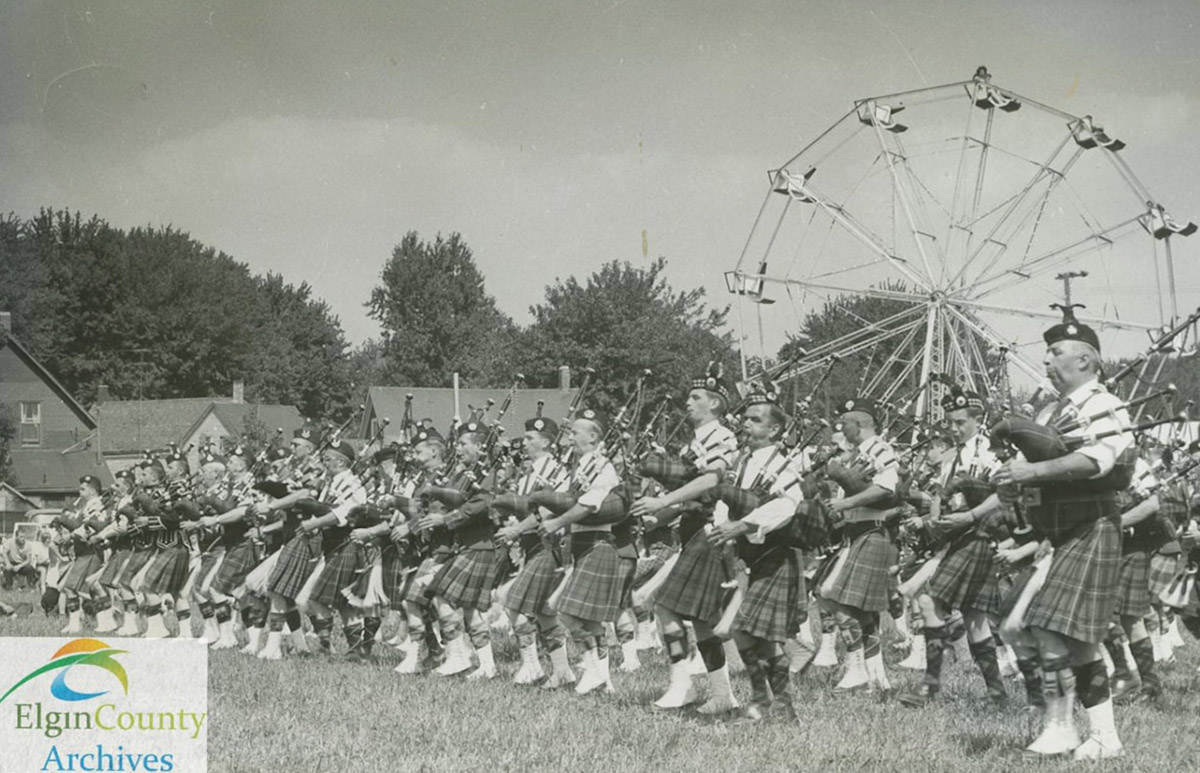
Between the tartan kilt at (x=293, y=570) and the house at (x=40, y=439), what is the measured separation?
10891 millimetres

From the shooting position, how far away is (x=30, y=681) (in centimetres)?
559

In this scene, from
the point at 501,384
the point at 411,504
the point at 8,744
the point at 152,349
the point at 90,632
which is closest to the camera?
the point at 8,744

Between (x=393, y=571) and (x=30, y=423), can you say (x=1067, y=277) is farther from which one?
(x=30, y=423)

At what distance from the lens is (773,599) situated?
571cm

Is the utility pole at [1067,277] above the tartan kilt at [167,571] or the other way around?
above

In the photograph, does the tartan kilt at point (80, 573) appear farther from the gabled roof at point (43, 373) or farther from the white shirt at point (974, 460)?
the white shirt at point (974, 460)

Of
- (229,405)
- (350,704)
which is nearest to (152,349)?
(229,405)

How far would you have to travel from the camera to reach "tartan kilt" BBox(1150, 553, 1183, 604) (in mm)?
7934

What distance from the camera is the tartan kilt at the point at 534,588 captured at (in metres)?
7.21

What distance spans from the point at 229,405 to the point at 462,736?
94.9 ft

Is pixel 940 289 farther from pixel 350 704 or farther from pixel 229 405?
pixel 229 405

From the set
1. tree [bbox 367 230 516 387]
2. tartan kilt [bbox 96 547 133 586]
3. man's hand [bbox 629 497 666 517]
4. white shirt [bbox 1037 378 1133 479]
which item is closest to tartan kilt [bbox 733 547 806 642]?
man's hand [bbox 629 497 666 517]

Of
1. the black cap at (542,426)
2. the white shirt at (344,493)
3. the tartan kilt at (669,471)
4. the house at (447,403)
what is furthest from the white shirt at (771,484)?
the house at (447,403)

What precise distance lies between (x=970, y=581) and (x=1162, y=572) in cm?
236
